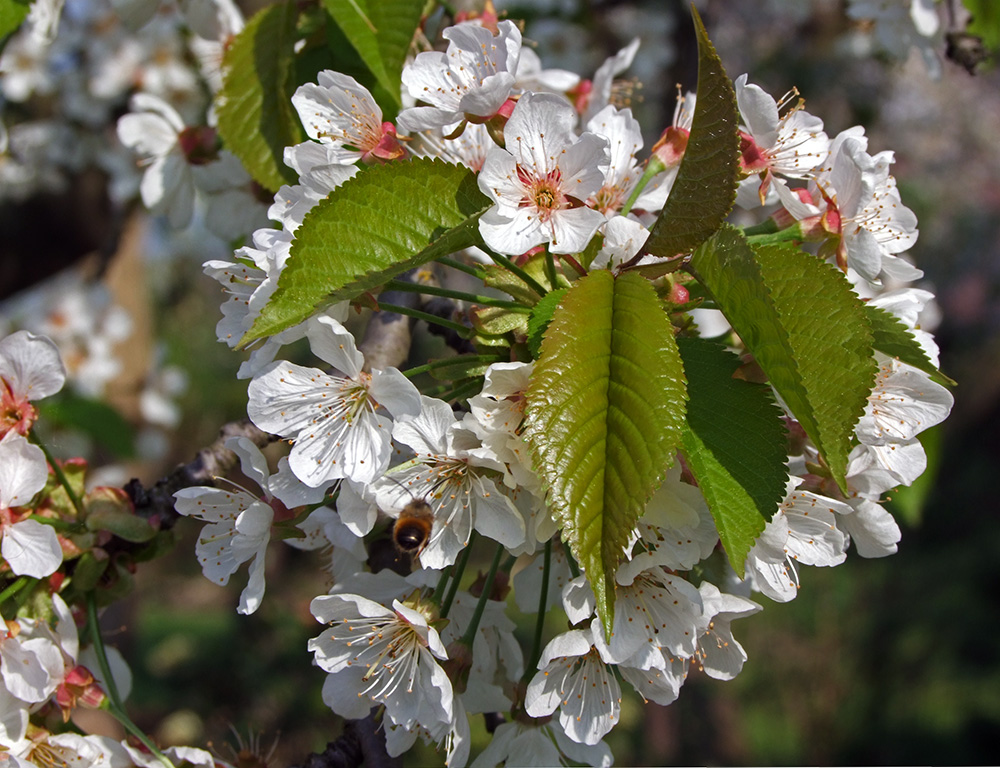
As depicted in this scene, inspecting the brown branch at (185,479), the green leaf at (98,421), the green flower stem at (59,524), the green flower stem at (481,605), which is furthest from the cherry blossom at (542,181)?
the green leaf at (98,421)

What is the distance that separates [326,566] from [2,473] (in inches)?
19.2

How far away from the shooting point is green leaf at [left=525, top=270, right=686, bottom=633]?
825 mm

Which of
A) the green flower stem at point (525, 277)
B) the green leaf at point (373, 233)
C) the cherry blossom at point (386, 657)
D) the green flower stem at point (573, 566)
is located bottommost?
the cherry blossom at point (386, 657)

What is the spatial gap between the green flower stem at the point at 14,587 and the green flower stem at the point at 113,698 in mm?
120

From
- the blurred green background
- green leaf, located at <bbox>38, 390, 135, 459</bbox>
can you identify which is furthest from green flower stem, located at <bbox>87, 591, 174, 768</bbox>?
the blurred green background

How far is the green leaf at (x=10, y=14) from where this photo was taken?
1.41 meters

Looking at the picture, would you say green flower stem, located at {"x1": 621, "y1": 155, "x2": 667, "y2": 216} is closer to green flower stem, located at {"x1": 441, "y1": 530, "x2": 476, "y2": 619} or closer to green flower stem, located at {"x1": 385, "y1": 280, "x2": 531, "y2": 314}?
green flower stem, located at {"x1": 385, "y1": 280, "x2": 531, "y2": 314}

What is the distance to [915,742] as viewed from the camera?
5.61m

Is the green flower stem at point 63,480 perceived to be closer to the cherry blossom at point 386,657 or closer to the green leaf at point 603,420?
the cherry blossom at point 386,657

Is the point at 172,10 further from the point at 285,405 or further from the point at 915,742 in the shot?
the point at 915,742

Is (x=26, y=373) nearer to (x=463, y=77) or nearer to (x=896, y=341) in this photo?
(x=463, y=77)

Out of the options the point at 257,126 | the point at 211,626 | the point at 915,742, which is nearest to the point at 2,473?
the point at 257,126

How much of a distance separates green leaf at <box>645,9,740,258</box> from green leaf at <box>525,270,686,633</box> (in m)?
0.09

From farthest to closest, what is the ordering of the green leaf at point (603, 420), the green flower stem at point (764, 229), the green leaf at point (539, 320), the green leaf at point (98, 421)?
the green leaf at point (98, 421) → the green flower stem at point (764, 229) → the green leaf at point (539, 320) → the green leaf at point (603, 420)
